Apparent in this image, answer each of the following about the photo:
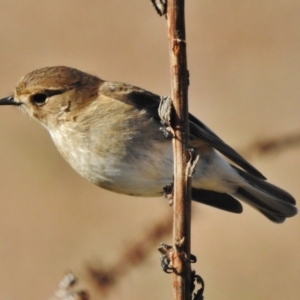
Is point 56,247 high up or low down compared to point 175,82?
up

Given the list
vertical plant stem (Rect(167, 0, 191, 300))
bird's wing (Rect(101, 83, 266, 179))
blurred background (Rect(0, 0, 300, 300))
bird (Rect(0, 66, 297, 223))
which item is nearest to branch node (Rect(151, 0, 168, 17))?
vertical plant stem (Rect(167, 0, 191, 300))

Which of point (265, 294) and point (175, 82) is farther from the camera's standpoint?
point (265, 294)

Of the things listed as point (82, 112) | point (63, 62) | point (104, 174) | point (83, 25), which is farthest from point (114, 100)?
point (83, 25)

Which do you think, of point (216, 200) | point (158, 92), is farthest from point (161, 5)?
point (158, 92)

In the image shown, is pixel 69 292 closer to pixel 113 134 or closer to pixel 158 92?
pixel 113 134

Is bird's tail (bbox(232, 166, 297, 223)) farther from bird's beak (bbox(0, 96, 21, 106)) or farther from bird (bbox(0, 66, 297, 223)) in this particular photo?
bird's beak (bbox(0, 96, 21, 106))

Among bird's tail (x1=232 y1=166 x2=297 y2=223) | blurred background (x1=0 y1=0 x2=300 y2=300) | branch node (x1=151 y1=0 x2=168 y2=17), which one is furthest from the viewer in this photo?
blurred background (x1=0 y1=0 x2=300 y2=300)

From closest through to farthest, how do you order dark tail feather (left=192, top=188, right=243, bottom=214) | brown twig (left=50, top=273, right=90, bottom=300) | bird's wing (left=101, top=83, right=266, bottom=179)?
1. brown twig (left=50, top=273, right=90, bottom=300)
2. bird's wing (left=101, top=83, right=266, bottom=179)
3. dark tail feather (left=192, top=188, right=243, bottom=214)

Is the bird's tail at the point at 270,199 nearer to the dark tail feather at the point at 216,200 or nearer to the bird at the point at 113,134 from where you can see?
the dark tail feather at the point at 216,200

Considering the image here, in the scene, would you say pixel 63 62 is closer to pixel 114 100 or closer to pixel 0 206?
pixel 0 206
